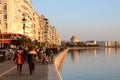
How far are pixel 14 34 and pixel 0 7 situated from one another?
872cm

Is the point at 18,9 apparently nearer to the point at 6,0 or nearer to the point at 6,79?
the point at 6,0

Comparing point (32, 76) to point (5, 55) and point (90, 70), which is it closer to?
point (5, 55)

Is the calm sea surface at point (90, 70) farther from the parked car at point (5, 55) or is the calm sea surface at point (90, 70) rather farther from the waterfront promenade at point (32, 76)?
the waterfront promenade at point (32, 76)

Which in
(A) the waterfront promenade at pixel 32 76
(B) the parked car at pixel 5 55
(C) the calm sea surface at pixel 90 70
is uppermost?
(B) the parked car at pixel 5 55

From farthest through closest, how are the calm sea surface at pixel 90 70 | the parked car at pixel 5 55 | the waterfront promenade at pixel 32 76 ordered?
1. the calm sea surface at pixel 90 70
2. the parked car at pixel 5 55
3. the waterfront promenade at pixel 32 76

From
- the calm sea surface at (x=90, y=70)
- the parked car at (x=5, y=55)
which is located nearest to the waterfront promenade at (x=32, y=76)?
the parked car at (x=5, y=55)

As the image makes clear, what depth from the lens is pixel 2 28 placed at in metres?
97.0

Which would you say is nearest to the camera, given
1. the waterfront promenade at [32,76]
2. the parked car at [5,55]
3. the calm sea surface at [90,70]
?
the waterfront promenade at [32,76]

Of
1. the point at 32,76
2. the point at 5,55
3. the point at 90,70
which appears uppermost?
the point at 5,55

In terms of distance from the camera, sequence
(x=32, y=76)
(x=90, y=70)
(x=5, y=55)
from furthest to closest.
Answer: (x=90, y=70)
(x=5, y=55)
(x=32, y=76)

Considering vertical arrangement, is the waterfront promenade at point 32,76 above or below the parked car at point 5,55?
A: below

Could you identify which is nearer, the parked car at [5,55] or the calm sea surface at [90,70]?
the parked car at [5,55]

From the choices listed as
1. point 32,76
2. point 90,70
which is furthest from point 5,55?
point 32,76

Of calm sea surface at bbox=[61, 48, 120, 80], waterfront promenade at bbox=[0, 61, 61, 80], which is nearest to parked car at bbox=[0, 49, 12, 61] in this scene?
calm sea surface at bbox=[61, 48, 120, 80]
